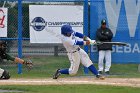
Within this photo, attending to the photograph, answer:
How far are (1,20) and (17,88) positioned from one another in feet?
18.5

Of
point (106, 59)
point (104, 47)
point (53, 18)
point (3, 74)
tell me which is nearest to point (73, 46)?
point (3, 74)

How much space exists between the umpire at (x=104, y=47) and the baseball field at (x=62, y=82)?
442 mm

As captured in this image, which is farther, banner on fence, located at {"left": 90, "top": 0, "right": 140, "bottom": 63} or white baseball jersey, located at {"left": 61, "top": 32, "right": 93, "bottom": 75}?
banner on fence, located at {"left": 90, "top": 0, "right": 140, "bottom": 63}

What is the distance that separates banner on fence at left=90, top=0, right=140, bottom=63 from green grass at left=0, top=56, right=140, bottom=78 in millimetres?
785

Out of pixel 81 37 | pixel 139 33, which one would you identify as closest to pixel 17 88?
pixel 81 37

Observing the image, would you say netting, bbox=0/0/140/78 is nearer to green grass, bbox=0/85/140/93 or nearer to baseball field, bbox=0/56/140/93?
baseball field, bbox=0/56/140/93

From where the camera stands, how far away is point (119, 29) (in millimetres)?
18844

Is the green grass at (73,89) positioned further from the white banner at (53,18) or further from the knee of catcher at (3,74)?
the white banner at (53,18)

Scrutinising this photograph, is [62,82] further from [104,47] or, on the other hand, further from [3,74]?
[104,47]

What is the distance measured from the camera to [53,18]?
18.7m

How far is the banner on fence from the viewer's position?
18.8m

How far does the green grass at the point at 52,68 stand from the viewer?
18.5 m

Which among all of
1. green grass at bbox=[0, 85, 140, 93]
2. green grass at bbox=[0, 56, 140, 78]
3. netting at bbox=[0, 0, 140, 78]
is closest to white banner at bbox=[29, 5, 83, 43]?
netting at bbox=[0, 0, 140, 78]

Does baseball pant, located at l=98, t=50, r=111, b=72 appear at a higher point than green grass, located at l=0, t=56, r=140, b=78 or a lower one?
higher
